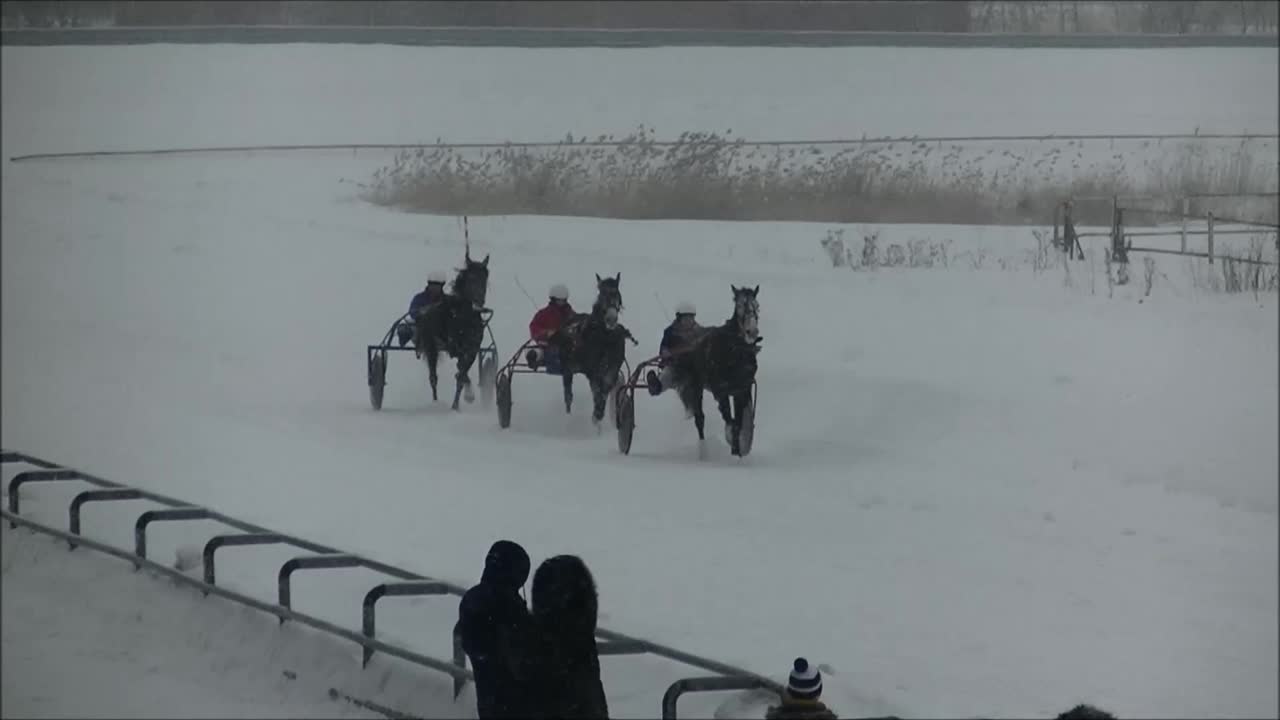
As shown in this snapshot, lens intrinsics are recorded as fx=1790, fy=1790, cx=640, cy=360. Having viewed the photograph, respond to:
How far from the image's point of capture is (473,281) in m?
7.82

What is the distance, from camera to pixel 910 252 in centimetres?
770

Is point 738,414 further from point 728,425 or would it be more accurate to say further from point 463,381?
point 463,381

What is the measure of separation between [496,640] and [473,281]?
335 cm

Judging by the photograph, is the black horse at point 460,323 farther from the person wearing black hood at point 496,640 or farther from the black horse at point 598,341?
the person wearing black hood at point 496,640

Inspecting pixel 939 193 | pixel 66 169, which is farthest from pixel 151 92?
pixel 939 193

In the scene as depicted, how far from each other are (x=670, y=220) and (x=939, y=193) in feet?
3.87

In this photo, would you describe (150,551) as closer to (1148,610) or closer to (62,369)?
(62,369)

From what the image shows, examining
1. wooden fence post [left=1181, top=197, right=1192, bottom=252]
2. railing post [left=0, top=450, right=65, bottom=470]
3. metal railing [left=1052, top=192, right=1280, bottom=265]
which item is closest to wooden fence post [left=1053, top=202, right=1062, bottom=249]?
metal railing [left=1052, top=192, right=1280, bottom=265]

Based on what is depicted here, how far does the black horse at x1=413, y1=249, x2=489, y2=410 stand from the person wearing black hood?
9.95ft

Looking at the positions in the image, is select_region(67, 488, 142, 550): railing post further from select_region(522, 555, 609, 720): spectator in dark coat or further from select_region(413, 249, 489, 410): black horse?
select_region(522, 555, 609, 720): spectator in dark coat

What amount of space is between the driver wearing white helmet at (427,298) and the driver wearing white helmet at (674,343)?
1011 millimetres

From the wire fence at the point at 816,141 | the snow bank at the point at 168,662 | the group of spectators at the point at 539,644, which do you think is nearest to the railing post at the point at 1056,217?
the wire fence at the point at 816,141

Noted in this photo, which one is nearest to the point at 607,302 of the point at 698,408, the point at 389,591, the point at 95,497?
the point at 698,408

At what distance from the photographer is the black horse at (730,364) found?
744 cm
